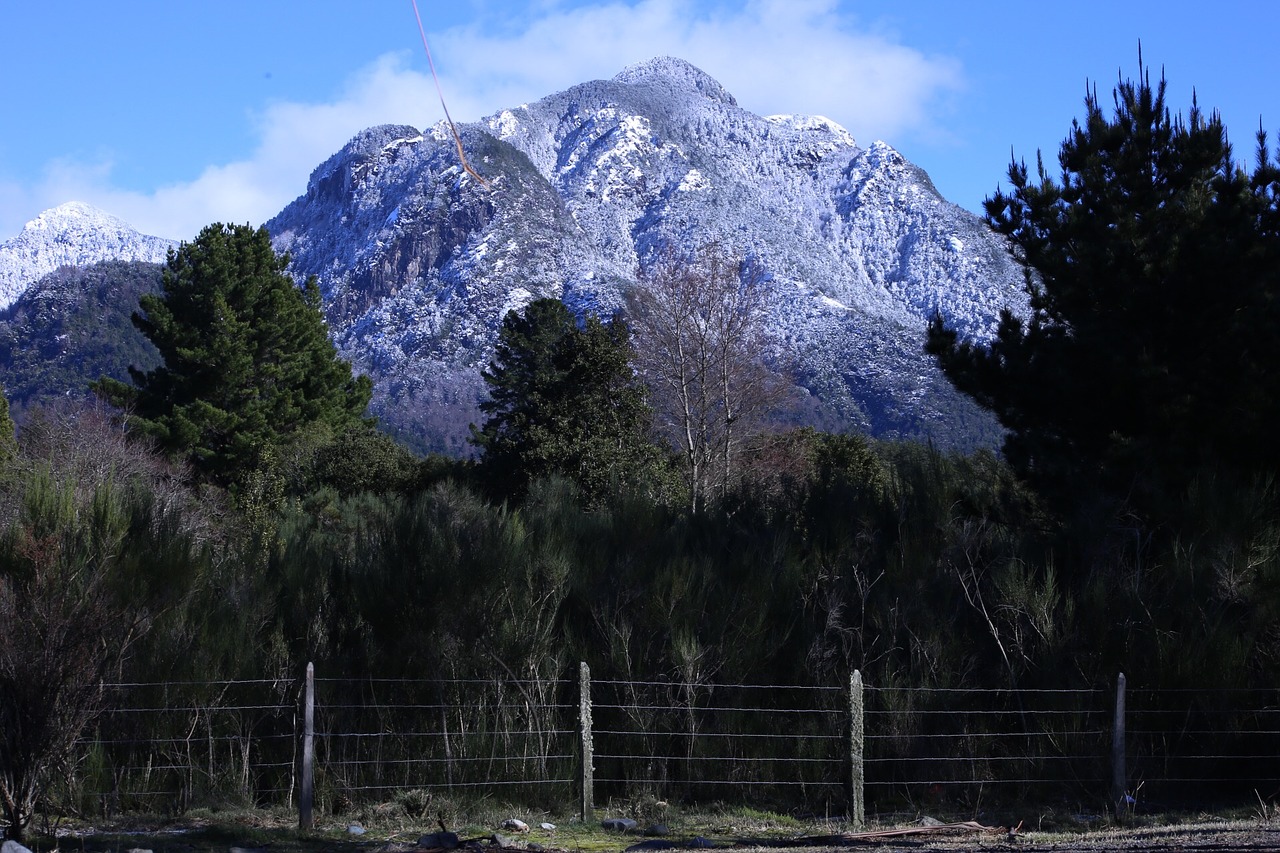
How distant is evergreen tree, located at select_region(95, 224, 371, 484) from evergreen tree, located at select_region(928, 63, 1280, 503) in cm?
2777

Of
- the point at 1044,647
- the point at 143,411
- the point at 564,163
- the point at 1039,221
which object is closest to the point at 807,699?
the point at 1044,647

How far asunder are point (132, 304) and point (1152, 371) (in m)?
129

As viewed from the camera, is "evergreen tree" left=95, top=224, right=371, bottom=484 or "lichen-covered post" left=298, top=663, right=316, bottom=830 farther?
"evergreen tree" left=95, top=224, right=371, bottom=484

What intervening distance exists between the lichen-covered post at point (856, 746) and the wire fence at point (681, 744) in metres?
0.07

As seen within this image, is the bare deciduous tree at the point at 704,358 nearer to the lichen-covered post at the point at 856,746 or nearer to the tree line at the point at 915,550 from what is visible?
the tree line at the point at 915,550

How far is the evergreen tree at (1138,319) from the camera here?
527 inches

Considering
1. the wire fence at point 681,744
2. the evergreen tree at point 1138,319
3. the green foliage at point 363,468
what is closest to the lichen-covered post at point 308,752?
the wire fence at point 681,744

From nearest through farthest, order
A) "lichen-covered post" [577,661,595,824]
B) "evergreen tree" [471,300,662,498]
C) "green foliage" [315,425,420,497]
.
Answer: "lichen-covered post" [577,661,595,824], "evergreen tree" [471,300,662,498], "green foliage" [315,425,420,497]

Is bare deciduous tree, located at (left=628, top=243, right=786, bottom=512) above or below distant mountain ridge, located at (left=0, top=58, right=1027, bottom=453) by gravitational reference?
below

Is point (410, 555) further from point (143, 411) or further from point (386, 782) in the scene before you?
point (143, 411)

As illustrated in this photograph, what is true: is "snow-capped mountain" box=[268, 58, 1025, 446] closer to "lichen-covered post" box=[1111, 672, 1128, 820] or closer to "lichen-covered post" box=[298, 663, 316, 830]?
"lichen-covered post" box=[1111, 672, 1128, 820]

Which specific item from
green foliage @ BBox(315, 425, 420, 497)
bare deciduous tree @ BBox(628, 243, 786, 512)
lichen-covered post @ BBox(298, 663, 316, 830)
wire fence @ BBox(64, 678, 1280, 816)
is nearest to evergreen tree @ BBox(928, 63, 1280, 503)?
wire fence @ BBox(64, 678, 1280, 816)

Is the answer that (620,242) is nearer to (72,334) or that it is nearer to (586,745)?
(72,334)

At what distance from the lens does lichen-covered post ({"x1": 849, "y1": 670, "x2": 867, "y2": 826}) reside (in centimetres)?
1016
